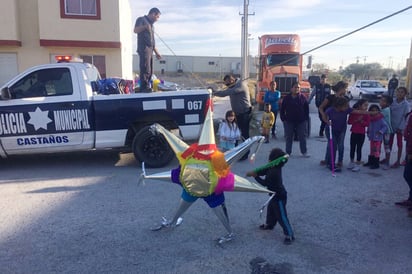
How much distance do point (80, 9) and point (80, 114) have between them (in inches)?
358

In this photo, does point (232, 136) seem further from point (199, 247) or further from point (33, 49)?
point (33, 49)

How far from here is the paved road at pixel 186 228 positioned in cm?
359

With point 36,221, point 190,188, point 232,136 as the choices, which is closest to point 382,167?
point 232,136

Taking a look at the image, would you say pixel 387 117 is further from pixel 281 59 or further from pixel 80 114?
pixel 281 59

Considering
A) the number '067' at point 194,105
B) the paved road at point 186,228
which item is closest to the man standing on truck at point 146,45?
the number '067' at point 194,105

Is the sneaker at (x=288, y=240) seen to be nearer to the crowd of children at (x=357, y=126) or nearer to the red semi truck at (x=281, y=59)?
the crowd of children at (x=357, y=126)

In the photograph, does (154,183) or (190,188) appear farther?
(154,183)

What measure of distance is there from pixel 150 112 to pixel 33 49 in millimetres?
9518

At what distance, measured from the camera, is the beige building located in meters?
13.7

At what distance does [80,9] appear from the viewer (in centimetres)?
1409

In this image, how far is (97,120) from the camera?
672cm

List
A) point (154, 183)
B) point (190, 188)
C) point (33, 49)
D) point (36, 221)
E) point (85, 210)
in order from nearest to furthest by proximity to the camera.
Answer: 1. point (190, 188)
2. point (36, 221)
3. point (85, 210)
4. point (154, 183)
5. point (33, 49)

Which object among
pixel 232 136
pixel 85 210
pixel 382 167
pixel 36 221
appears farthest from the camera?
pixel 382 167

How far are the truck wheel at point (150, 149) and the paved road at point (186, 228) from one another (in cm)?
44
